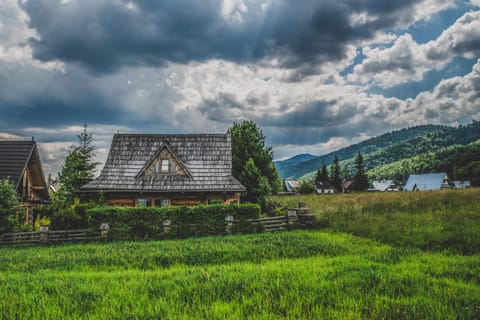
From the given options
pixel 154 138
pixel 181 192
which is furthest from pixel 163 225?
pixel 154 138

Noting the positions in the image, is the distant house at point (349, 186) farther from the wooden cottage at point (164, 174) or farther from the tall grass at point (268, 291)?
the tall grass at point (268, 291)

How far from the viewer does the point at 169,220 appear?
721 inches

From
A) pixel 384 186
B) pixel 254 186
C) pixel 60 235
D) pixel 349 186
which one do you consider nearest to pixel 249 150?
pixel 254 186

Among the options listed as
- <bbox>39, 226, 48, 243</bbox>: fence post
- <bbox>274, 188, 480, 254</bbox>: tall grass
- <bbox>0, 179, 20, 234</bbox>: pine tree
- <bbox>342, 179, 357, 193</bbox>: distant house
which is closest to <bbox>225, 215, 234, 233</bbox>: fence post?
<bbox>274, 188, 480, 254</bbox>: tall grass

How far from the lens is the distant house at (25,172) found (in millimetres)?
24109

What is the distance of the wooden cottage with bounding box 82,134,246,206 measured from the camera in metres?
24.4

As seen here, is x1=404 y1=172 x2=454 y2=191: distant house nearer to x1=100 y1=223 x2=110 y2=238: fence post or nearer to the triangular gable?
the triangular gable

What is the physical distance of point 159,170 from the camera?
25.5 metres

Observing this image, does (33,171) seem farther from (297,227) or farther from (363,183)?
(363,183)

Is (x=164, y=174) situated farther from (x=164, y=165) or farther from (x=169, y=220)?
(x=169, y=220)

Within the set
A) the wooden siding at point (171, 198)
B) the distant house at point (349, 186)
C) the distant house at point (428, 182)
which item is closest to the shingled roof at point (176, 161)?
the wooden siding at point (171, 198)

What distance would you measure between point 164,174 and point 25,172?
12.3 metres

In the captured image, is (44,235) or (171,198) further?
(171,198)

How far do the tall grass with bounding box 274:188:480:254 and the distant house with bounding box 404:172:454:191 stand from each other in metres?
78.3
